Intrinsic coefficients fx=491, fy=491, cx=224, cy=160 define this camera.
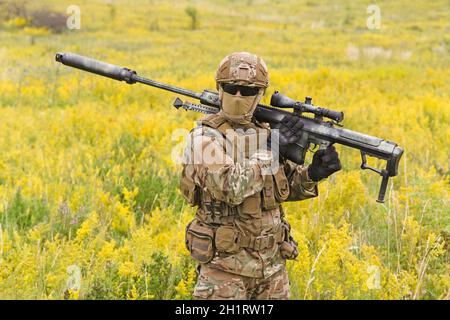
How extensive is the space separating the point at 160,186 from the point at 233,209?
2545mm

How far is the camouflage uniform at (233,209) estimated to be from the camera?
8.17 feet

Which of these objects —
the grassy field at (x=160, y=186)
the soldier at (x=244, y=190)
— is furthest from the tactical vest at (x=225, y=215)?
the grassy field at (x=160, y=186)

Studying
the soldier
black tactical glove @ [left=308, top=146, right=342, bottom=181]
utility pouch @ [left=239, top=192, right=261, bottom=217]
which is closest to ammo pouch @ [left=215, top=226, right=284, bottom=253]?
the soldier

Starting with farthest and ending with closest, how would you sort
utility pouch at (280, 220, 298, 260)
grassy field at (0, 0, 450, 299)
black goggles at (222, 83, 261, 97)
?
grassy field at (0, 0, 450, 299) < utility pouch at (280, 220, 298, 260) < black goggles at (222, 83, 261, 97)

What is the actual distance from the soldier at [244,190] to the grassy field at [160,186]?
55 centimetres

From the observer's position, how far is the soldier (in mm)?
2488

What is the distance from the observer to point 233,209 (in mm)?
2619

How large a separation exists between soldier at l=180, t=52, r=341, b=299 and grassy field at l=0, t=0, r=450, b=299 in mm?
553

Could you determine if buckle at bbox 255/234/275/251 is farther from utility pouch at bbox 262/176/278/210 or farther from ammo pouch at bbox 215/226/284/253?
utility pouch at bbox 262/176/278/210

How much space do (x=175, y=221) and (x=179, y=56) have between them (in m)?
13.8

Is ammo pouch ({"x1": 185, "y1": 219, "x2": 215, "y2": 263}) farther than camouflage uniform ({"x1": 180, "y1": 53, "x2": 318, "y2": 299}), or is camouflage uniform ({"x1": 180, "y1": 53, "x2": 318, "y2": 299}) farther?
ammo pouch ({"x1": 185, "y1": 219, "x2": 215, "y2": 263})

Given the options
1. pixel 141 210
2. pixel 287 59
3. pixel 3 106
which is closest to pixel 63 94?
pixel 3 106
